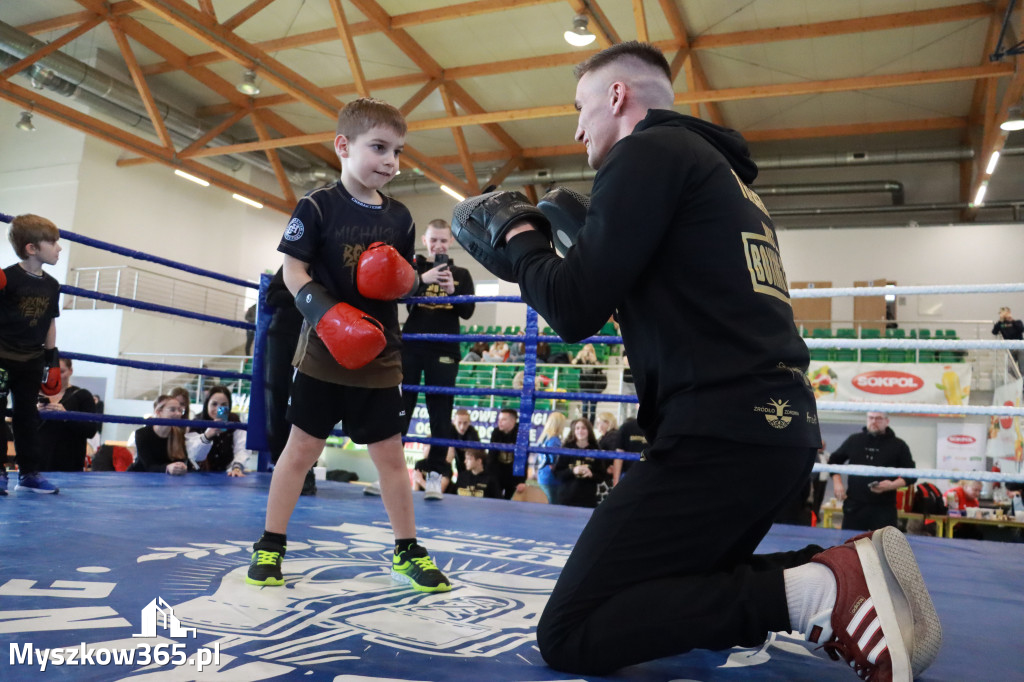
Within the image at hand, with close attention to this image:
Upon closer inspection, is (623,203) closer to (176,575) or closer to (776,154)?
(176,575)

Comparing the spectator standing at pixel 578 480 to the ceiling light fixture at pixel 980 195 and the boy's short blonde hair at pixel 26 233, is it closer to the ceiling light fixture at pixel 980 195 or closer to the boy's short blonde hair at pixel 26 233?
the boy's short blonde hair at pixel 26 233

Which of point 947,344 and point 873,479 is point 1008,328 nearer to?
point 873,479

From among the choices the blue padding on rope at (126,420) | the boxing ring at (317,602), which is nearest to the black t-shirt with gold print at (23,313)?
the blue padding on rope at (126,420)

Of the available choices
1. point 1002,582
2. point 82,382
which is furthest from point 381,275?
point 82,382

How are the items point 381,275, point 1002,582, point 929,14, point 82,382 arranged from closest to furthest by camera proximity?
point 381,275 < point 1002,582 < point 929,14 < point 82,382

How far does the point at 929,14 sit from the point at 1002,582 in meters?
7.75

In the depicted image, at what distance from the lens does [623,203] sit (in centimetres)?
115

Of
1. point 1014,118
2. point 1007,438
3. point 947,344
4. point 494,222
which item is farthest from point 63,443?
point 1007,438

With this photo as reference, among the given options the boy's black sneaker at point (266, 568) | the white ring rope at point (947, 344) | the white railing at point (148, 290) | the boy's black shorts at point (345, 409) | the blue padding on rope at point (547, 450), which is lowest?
the boy's black sneaker at point (266, 568)

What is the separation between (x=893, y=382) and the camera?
994 cm

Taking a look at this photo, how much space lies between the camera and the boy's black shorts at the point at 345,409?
1767mm

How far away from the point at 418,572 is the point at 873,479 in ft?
13.6

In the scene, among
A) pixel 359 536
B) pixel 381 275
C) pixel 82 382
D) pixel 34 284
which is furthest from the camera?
pixel 82 382

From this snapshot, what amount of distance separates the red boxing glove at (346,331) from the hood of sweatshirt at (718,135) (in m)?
0.70
